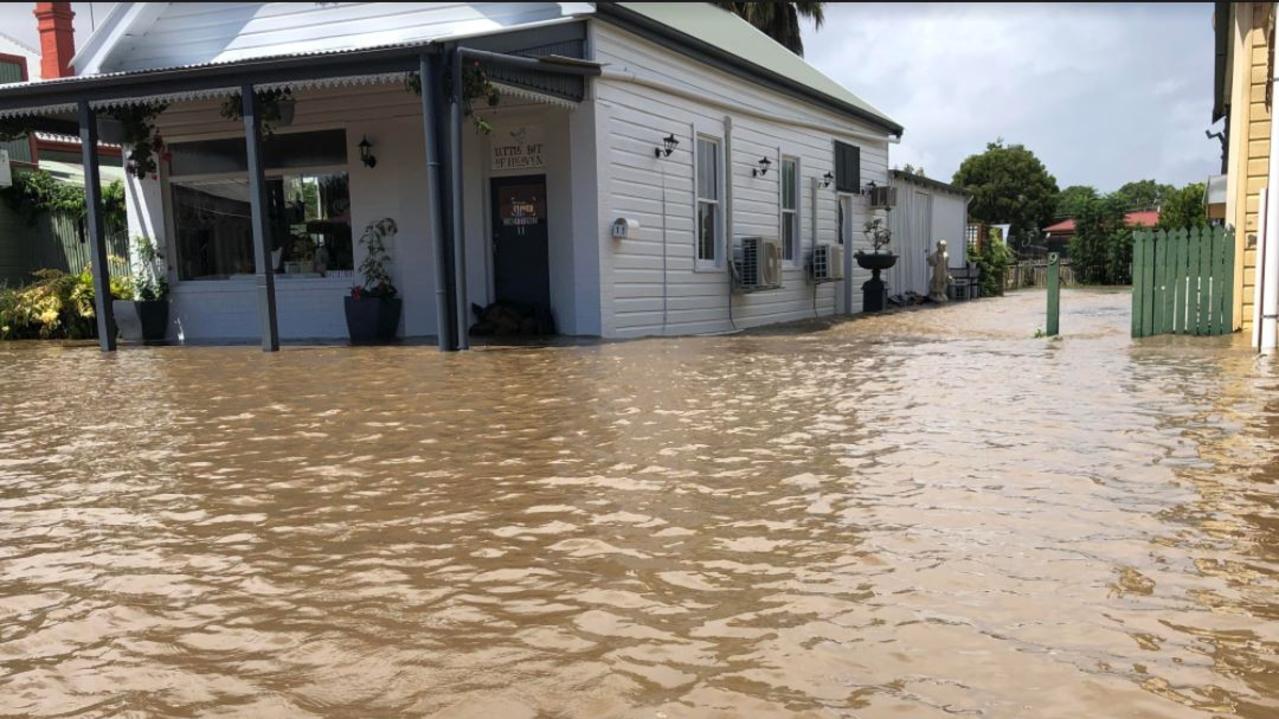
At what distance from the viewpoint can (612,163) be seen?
1116 cm

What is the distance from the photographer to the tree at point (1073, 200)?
107 ft

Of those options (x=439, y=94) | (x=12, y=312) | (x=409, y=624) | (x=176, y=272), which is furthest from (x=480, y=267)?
(x=409, y=624)

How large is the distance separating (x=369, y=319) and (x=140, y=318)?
12.0 ft

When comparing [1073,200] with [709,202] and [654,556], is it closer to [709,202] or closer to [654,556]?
[709,202]

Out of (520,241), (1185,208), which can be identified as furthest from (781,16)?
(520,241)

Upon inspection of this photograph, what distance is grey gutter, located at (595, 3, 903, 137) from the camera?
1095cm

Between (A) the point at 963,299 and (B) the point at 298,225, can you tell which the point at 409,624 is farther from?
(A) the point at 963,299

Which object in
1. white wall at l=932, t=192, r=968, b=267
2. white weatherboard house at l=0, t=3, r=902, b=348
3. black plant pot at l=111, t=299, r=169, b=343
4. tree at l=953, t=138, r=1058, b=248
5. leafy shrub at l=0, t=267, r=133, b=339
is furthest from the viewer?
tree at l=953, t=138, r=1058, b=248

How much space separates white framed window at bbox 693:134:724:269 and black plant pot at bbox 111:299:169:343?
24.5ft

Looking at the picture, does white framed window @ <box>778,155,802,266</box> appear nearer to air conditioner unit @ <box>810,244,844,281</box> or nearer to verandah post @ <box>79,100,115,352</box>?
air conditioner unit @ <box>810,244,844,281</box>

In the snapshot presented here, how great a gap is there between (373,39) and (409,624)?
10.8 meters

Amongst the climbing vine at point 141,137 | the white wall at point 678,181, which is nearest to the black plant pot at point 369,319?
the white wall at point 678,181

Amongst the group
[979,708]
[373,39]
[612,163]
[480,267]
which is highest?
[373,39]

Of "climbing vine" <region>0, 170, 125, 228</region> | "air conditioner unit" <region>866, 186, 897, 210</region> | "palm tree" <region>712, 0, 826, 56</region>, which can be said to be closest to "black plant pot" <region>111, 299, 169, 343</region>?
"climbing vine" <region>0, 170, 125, 228</region>
